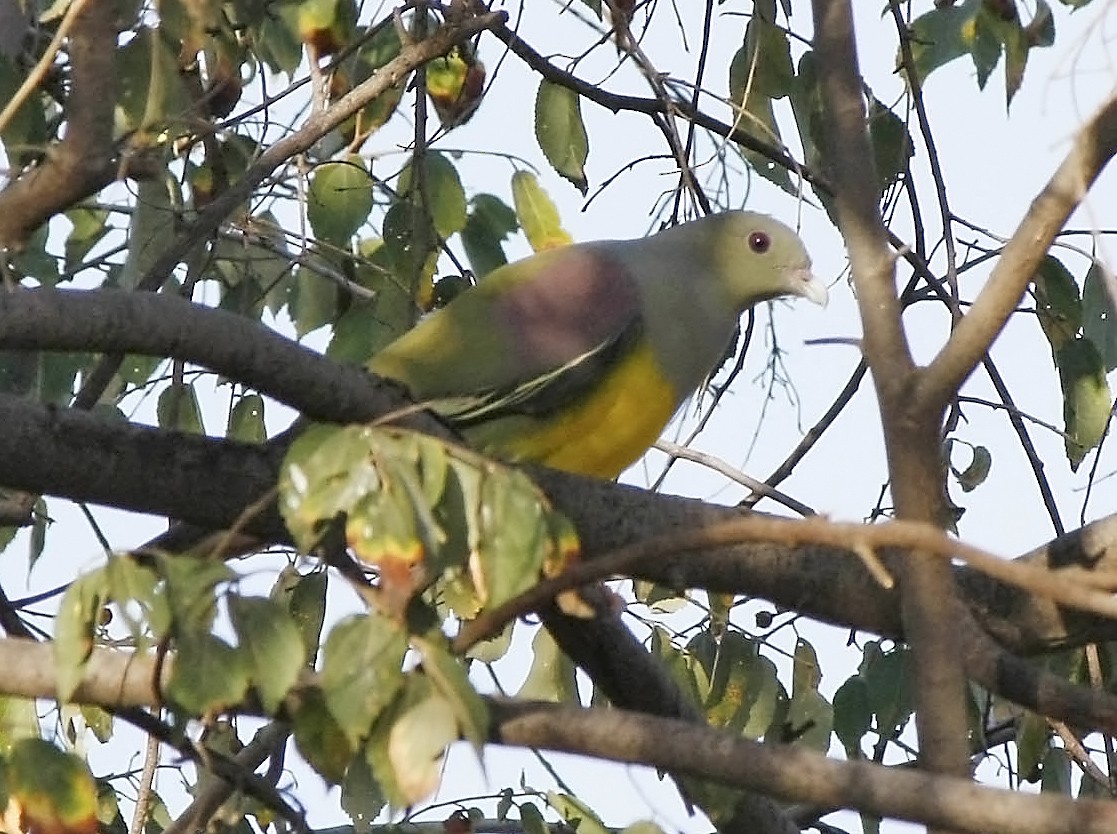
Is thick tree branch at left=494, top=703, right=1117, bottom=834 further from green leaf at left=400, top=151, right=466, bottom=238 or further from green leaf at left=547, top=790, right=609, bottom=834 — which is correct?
green leaf at left=400, top=151, right=466, bottom=238

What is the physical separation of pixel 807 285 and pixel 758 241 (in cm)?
13

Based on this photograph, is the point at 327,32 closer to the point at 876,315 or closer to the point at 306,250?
the point at 306,250

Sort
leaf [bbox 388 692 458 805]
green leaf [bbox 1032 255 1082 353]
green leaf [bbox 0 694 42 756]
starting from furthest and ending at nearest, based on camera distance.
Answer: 1. green leaf [bbox 1032 255 1082 353]
2. green leaf [bbox 0 694 42 756]
3. leaf [bbox 388 692 458 805]

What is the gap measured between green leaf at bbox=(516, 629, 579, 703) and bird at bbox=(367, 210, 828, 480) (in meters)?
0.37

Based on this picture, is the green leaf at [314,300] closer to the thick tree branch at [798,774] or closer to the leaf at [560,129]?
the leaf at [560,129]

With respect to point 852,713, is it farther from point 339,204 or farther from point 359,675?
point 359,675

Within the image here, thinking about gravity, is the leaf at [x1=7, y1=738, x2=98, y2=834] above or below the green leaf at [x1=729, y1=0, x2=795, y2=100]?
below

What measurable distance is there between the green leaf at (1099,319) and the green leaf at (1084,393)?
19 millimetres

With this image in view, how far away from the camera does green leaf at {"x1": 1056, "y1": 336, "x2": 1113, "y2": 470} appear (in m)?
2.71

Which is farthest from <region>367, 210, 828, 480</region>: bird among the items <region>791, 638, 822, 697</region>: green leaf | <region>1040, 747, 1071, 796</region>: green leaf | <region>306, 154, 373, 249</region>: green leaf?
<region>1040, 747, 1071, 796</region>: green leaf

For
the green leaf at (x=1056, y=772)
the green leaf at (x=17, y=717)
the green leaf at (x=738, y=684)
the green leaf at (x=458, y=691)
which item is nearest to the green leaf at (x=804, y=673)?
the green leaf at (x=738, y=684)

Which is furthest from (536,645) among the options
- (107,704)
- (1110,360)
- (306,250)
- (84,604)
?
(84,604)

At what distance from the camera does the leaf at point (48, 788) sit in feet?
4.89

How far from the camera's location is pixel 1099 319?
275cm
